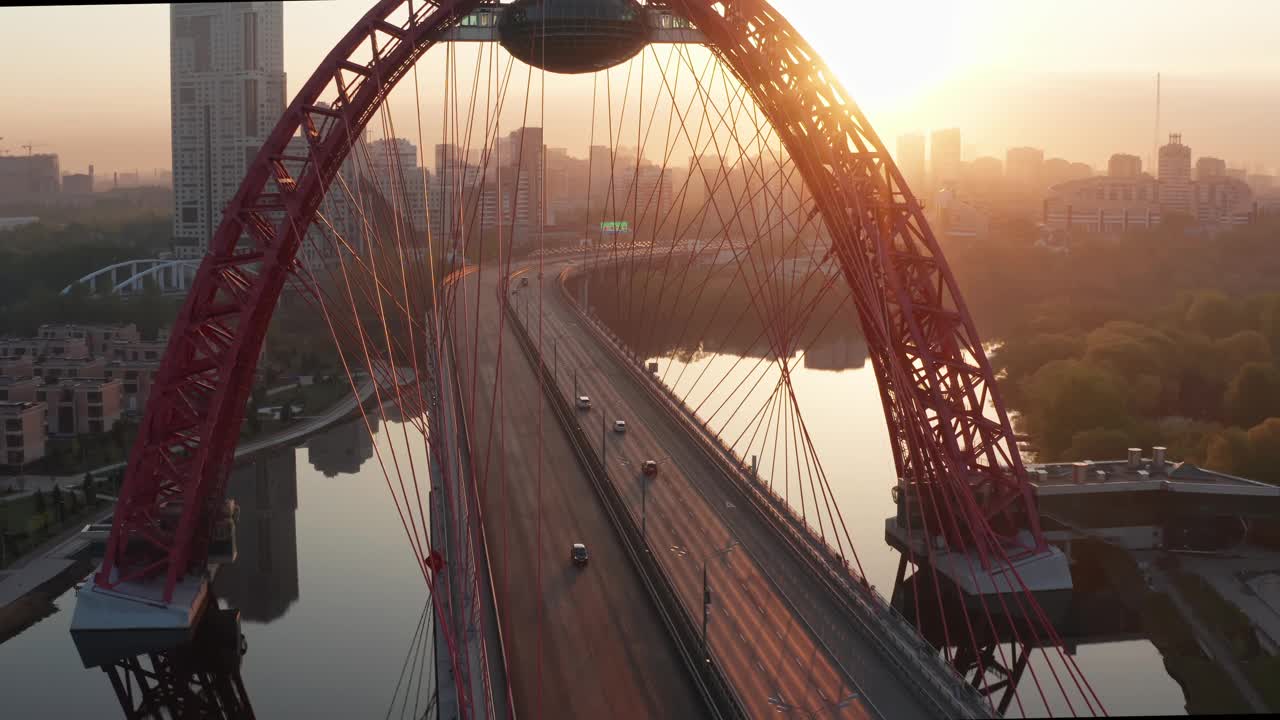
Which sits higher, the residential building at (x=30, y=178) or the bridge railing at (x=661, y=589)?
the residential building at (x=30, y=178)

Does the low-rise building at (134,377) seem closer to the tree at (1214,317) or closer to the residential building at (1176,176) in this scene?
the tree at (1214,317)

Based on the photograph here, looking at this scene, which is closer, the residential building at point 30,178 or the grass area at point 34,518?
the grass area at point 34,518

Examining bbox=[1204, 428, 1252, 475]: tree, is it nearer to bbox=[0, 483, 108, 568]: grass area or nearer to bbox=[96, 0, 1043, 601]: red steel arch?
bbox=[96, 0, 1043, 601]: red steel arch

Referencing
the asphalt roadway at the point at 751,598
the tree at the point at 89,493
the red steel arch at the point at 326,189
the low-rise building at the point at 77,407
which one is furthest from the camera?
the low-rise building at the point at 77,407

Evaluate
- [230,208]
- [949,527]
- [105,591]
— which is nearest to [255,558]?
[105,591]

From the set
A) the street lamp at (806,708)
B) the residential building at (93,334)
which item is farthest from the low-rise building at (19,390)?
the street lamp at (806,708)
